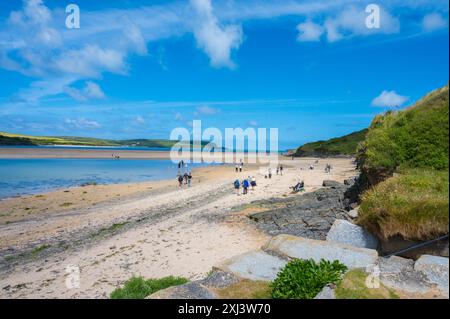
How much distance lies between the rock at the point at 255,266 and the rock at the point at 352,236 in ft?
5.81

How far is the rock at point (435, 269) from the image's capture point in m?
5.88

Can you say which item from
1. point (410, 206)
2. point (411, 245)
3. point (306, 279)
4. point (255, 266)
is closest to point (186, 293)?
point (255, 266)

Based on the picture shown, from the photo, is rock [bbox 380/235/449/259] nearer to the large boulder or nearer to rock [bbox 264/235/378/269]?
the large boulder

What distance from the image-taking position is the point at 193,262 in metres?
12.7

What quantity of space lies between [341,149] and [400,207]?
11056 centimetres

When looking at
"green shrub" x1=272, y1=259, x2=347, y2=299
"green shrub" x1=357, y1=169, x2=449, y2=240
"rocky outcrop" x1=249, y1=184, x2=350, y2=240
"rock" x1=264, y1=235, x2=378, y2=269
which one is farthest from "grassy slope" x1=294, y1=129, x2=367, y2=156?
"green shrub" x1=272, y1=259, x2=347, y2=299

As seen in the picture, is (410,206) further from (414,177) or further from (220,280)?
(220,280)

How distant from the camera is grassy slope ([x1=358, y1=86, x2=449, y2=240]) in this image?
676 cm

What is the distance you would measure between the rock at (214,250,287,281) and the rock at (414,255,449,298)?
8.81ft

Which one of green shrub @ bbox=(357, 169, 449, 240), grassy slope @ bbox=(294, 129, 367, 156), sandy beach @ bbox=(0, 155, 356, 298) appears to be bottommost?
sandy beach @ bbox=(0, 155, 356, 298)

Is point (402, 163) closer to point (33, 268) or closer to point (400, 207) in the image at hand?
point (400, 207)

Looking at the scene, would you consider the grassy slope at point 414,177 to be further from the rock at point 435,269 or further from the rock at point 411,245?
the rock at point 435,269
